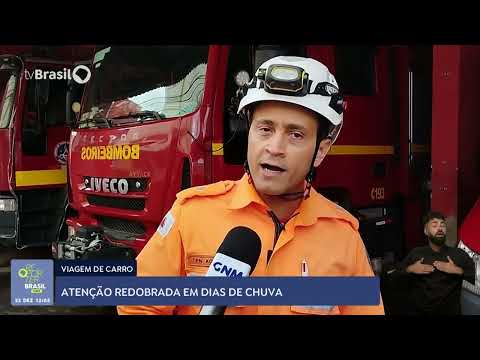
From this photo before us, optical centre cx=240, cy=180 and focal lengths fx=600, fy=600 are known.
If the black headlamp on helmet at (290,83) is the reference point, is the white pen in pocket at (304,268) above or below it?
below

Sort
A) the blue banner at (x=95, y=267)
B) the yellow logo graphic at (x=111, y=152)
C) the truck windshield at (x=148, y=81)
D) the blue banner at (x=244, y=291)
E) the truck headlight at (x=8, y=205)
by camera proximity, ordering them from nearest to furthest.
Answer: the blue banner at (x=244, y=291) → the blue banner at (x=95, y=267) → the truck windshield at (x=148, y=81) → the yellow logo graphic at (x=111, y=152) → the truck headlight at (x=8, y=205)

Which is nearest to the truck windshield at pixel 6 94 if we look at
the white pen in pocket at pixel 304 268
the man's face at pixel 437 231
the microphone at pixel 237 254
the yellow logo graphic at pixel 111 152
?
the yellow logo graphic at pixel 111 152

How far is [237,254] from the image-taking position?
2936 millimetres

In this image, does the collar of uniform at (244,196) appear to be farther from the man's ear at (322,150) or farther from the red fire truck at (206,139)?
the man's ear at (322,150)

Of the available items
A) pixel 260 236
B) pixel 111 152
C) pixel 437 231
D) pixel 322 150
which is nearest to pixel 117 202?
pixel 111 152

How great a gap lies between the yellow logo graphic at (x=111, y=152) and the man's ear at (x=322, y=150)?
3.54 ft

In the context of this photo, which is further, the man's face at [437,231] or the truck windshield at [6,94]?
the truck windshield at [6,94]

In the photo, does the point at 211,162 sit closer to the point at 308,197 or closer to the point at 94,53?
the point at 308,197

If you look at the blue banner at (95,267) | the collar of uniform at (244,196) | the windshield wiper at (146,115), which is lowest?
the blue banner at (95,267)

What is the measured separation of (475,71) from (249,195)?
1.56m

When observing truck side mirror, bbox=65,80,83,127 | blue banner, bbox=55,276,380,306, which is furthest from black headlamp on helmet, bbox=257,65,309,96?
truck side mirror, bbox=65,80,83,127

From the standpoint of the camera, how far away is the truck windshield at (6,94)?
3.86 meters

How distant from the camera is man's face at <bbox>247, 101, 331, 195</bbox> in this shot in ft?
10.2

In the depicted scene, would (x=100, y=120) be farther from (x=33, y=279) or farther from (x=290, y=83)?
(x=290, y=83)
